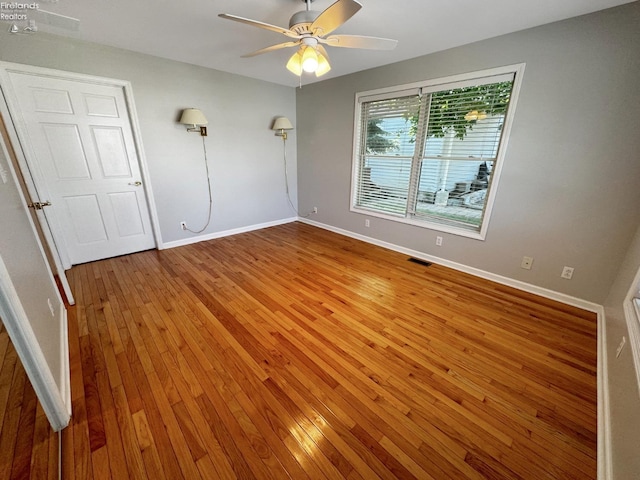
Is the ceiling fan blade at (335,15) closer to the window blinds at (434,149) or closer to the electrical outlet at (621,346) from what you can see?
the window blinds at (434,149)

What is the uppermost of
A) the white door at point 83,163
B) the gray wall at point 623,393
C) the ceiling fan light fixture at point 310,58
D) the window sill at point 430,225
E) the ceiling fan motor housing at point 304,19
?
the ceiling fan motor housing at point 304,19

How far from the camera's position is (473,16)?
200 centimetres

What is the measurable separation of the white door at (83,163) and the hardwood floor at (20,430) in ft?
7.03

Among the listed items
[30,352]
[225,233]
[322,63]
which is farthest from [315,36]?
[225,233]

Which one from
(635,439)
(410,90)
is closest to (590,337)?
(635,439)

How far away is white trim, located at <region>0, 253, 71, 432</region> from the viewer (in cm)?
99

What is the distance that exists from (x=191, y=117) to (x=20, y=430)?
3235 millimetres

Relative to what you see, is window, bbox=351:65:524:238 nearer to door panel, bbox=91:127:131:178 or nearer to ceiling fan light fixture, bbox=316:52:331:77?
ceiling fan light fixture, bbox=316:52:331:77

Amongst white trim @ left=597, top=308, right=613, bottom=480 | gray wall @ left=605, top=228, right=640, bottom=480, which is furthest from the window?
white trim @ left=597, top=308, right=613, bottom=480

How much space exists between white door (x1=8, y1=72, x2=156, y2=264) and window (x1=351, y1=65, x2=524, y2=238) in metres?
3.12

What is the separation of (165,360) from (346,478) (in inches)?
52.3

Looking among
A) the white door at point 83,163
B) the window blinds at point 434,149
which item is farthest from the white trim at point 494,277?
the white door at point 83,163

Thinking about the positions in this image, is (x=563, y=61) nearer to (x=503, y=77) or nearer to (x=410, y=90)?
(x=503, y=77)

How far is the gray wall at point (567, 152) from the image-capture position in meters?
1.88
